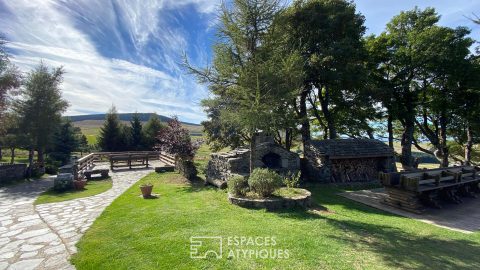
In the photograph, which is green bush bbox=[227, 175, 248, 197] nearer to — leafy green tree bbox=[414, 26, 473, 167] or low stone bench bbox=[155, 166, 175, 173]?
low stone bench bbox=[155, 166, 175, 173]

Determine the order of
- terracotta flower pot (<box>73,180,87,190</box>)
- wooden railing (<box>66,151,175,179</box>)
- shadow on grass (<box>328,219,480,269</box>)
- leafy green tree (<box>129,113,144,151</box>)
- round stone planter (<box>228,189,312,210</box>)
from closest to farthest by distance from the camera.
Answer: shadow on grass (<box>328,219,480,269</box>), round stone planter (<box>228,189,312,210</box>), terracotta flower pot (<box>73,180,87,190</box>), wooden railing (<box>66,151,175,179</box>), leafy green tree (<box>129,113,144,151</box>)

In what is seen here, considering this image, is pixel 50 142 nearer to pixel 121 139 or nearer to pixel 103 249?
pixel 121 139

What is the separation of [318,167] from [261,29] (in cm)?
933

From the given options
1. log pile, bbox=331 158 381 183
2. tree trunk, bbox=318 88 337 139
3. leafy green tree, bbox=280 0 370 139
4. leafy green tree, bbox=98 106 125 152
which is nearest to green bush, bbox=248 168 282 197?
log pile, bbox=331 158 381 183

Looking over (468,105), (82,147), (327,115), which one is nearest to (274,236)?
(327,115)

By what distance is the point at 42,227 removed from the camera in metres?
7.18

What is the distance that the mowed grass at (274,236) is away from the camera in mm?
5039

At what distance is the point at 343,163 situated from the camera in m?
16.5

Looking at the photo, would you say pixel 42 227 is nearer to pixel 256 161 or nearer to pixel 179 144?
pixel 179 144

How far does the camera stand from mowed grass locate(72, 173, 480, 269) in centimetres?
504

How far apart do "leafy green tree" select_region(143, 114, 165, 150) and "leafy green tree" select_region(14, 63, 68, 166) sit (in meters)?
10.9

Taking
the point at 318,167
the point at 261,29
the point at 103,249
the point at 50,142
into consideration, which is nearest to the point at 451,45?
the point at 318,167

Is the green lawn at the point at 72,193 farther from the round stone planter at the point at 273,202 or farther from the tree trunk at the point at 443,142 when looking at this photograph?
the tree trunk at the point at 443,142

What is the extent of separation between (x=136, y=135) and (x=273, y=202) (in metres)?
24.6
